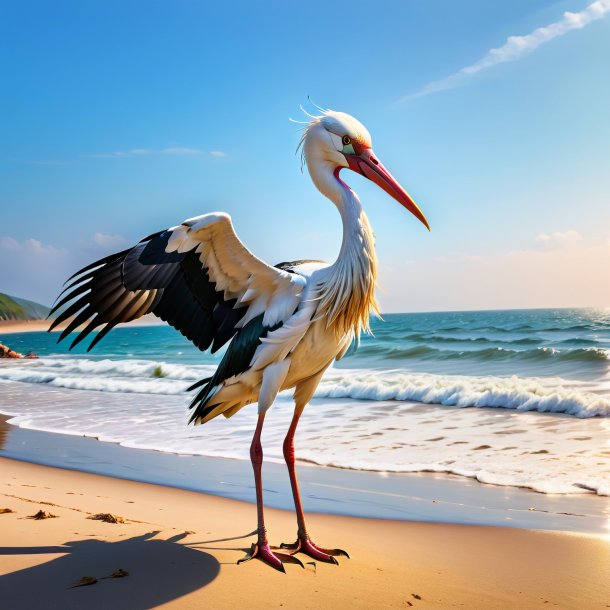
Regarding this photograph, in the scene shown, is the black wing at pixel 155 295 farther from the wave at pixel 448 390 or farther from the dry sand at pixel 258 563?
the wave at pixel 448 390

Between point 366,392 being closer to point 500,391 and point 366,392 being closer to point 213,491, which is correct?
point 500,391

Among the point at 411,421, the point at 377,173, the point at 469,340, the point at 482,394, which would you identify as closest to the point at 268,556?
the point at 377,173

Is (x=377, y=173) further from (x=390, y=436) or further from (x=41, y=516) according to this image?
(x=390, y=436)

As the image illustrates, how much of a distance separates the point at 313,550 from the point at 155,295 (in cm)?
185

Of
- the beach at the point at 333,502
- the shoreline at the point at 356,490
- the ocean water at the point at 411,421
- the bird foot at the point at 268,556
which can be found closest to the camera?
the beach at the point at 333,502

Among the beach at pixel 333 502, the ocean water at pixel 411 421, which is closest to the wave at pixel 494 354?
the ocean water at pixel 411 421

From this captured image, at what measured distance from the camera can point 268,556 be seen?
3.75 m

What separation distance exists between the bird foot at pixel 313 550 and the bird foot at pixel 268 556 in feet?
0.44

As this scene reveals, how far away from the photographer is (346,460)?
7.23m

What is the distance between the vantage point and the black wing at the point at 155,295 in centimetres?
405

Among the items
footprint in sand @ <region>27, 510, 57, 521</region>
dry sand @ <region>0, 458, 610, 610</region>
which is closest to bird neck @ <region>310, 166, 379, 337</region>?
dry sand @ <region>0, 458, 610, 610</region>

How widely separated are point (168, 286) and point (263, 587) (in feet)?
6.15

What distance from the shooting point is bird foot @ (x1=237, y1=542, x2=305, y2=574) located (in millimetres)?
3697

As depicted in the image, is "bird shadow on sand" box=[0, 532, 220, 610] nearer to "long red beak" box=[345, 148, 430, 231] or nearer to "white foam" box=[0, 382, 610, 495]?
"long red beak" box=[345, 148, 430, 231]
